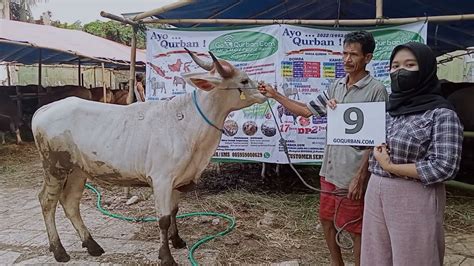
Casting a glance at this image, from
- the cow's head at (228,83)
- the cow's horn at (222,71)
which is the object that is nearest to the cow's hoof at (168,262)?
the cow's head at (228,83)

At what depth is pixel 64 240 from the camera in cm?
383

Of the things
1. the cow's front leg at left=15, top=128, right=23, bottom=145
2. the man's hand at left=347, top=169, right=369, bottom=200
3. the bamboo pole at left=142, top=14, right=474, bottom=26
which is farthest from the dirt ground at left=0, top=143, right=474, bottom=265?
the cow's front leg at left=15, top=128, right=23, bottom=145

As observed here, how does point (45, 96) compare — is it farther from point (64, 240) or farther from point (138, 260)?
point (138, 260)

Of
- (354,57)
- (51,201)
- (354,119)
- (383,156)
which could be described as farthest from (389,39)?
(51,201)

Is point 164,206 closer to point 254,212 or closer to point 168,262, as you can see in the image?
point 168,262

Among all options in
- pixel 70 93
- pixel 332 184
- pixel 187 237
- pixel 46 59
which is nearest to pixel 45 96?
pixel 70 93

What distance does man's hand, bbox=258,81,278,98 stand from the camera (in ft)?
9.20

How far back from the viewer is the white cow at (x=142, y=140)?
10.3 ft

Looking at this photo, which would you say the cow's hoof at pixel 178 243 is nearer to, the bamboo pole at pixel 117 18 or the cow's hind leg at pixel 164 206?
the cow's hind leg at pixel 164 206

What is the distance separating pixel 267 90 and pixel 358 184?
33.5 inches

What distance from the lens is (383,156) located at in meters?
1.87

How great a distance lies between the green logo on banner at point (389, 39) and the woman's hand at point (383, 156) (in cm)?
253

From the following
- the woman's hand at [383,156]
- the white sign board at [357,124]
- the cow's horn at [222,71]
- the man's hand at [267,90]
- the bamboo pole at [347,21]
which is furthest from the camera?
the bamboo pole at [347,21]

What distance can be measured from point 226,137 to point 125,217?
133 centimetres
